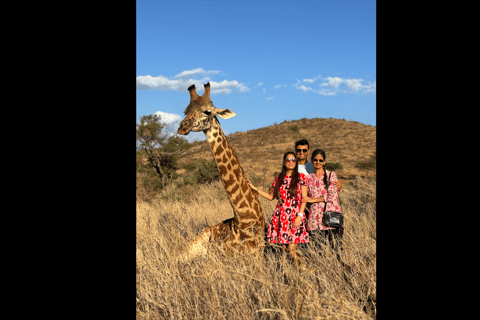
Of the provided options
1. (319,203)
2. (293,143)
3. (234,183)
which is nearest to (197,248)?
(234,183)

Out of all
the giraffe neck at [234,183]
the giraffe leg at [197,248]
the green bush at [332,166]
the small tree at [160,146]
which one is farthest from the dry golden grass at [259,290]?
the green bush at [332,166]

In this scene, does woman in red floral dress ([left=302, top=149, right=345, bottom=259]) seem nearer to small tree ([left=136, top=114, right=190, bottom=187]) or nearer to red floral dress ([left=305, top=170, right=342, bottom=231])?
red floral dress ([left=305, top=170, right=342, bottom=231])

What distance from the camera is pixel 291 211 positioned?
4.54 m

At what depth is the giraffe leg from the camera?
180 inches

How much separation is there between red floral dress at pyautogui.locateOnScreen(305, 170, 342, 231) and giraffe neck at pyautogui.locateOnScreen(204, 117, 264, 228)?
2.64ft

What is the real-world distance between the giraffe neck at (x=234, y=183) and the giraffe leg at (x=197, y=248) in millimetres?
588

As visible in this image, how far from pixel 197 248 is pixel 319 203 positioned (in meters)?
1.98

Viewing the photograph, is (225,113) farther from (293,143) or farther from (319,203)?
(293,143)

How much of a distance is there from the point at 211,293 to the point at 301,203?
187 centimetres

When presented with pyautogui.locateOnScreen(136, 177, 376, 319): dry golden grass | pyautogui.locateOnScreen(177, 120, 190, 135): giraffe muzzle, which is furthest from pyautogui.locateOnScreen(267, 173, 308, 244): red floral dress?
pyautogui.locateOnScreen(177, 120, 190, 135): giraffe muzzle

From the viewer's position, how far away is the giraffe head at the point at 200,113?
4750mm

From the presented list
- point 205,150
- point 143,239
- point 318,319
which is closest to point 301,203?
point 318,319
